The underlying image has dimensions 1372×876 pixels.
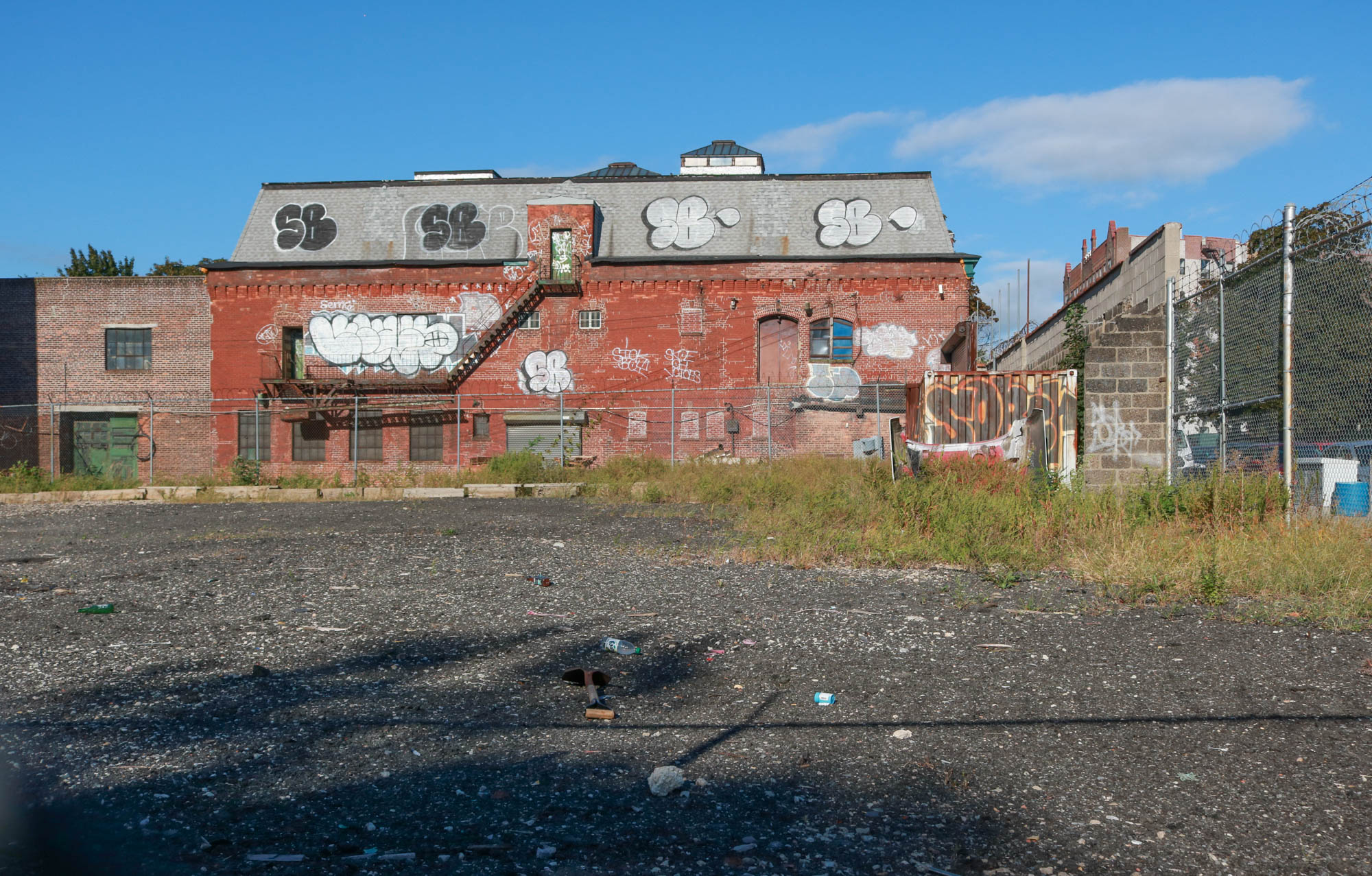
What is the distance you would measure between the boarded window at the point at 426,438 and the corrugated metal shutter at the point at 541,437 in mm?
1936

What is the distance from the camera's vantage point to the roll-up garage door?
25.8 meters

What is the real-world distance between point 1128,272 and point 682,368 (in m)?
11.5

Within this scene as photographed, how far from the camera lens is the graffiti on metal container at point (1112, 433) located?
32.1 feet

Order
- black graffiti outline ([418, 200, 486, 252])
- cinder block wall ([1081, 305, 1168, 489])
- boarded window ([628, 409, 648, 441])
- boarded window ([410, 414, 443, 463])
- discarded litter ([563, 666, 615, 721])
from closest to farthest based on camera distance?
discarded litter ([563, 666, 615, 721])
cinder block wall ([1081, 305, 1168, 489])
boarded window ([628, 409, 648, 441])
boarded window ([410, 414, 443, 463])
black graffiti outline ([418, 200, 486, 252])

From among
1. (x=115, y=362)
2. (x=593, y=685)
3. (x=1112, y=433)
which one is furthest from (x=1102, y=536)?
(x=115, y=362)

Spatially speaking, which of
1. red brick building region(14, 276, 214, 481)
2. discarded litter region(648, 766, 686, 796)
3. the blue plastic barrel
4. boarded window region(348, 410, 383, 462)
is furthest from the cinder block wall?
red brick building region(14, 276, 214, 481)

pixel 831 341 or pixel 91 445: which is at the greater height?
pixel 831 341

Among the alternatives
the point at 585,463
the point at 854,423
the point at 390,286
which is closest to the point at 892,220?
the point at 854,423

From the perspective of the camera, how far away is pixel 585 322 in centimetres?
2652

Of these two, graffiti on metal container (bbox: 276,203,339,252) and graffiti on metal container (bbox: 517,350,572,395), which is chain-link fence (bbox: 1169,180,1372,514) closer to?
graffiti on metal container (bbox: 517,350,572,395)

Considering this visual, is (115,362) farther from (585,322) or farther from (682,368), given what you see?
(682,368)

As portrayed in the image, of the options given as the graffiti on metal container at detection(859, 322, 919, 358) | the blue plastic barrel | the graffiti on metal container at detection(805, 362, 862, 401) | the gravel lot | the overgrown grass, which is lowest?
the gravel lot

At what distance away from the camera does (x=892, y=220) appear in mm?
26516

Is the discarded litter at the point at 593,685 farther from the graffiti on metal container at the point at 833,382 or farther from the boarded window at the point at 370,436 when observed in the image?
the boarded window at the point at 370,436
